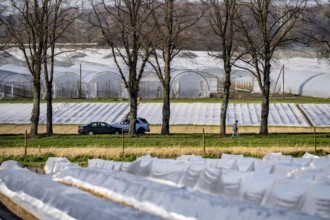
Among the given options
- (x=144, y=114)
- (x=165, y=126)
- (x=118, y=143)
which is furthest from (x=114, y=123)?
(x=118, y=143)

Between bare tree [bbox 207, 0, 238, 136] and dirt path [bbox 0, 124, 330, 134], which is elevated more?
bare tree [bbox 207, 0, 238, 136]


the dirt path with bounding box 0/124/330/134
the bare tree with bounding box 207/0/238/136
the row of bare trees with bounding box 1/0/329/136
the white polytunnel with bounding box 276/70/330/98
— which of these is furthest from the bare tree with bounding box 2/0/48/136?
the white polytunnel with bounding box 276/70/330/98

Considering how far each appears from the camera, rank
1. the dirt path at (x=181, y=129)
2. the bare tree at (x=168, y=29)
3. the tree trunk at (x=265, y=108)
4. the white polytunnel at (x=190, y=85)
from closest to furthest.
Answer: the bare tree at (x=168, y=29) → the tree trunk at (x=265, y=108) → the dirt path at (x=181, y=129) → the white polytunnel at (x=190, y=85)

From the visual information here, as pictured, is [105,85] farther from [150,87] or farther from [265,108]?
[265,108]

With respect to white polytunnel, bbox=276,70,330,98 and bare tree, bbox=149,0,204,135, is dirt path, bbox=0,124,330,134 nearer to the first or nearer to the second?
bare tree, bbox=149,0,204,135

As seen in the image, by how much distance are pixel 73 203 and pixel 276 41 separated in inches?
956

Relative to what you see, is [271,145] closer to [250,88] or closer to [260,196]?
[260,196]

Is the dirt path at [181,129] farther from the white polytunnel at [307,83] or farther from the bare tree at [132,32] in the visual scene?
the white polytunnel at [307,83]

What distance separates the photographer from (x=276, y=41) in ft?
124

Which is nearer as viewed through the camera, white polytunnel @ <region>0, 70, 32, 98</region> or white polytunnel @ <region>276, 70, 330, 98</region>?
white polytunnel @ <region>0, 70, 32, 98</region>

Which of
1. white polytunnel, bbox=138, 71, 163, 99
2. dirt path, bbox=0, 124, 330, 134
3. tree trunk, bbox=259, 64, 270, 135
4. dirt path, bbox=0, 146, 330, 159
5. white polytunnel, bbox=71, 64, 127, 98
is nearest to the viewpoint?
dirt path, bbox=0, 146, 330, 159

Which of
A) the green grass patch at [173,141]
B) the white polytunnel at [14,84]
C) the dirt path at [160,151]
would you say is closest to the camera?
the dirt path at [160,151]

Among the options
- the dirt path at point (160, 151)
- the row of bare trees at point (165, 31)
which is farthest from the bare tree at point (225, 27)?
the dirt path at point (160, 151)

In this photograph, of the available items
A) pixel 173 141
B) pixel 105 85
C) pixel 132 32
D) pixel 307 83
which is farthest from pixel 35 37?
pixel 307 83
